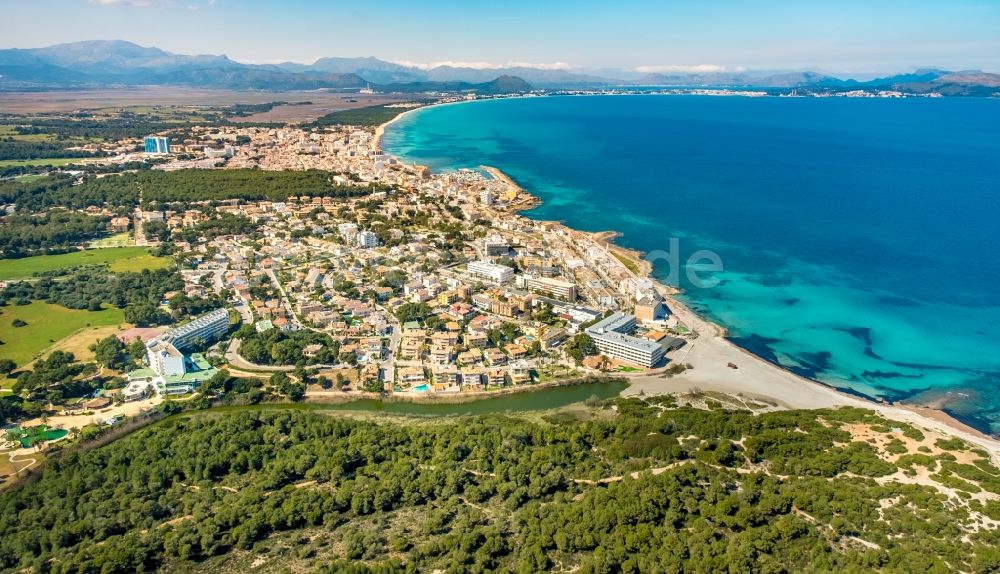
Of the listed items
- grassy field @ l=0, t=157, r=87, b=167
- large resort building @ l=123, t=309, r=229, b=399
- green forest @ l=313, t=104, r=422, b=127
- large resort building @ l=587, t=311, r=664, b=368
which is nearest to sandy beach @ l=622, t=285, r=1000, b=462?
large resort building @ l=587, t=311, r=664, b=368

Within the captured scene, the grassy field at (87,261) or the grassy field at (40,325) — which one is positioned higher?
the grassy field at (87,261)

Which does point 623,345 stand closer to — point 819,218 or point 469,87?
point 819,218

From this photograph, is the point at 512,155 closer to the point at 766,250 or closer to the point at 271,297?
the point at 766,250

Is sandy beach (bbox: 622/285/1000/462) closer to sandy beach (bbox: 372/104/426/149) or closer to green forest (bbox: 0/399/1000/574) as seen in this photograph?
green forest (bbox: 0/399/1000/574)

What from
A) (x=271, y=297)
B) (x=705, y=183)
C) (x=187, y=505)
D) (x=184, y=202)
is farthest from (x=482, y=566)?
(x=705, y=183)

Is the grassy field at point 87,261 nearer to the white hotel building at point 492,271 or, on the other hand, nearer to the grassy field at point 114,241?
the grassy field at point 114,241

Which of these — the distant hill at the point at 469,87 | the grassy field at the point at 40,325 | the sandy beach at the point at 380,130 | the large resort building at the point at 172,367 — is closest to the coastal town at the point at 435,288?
the large resort building at the point at 172,367
